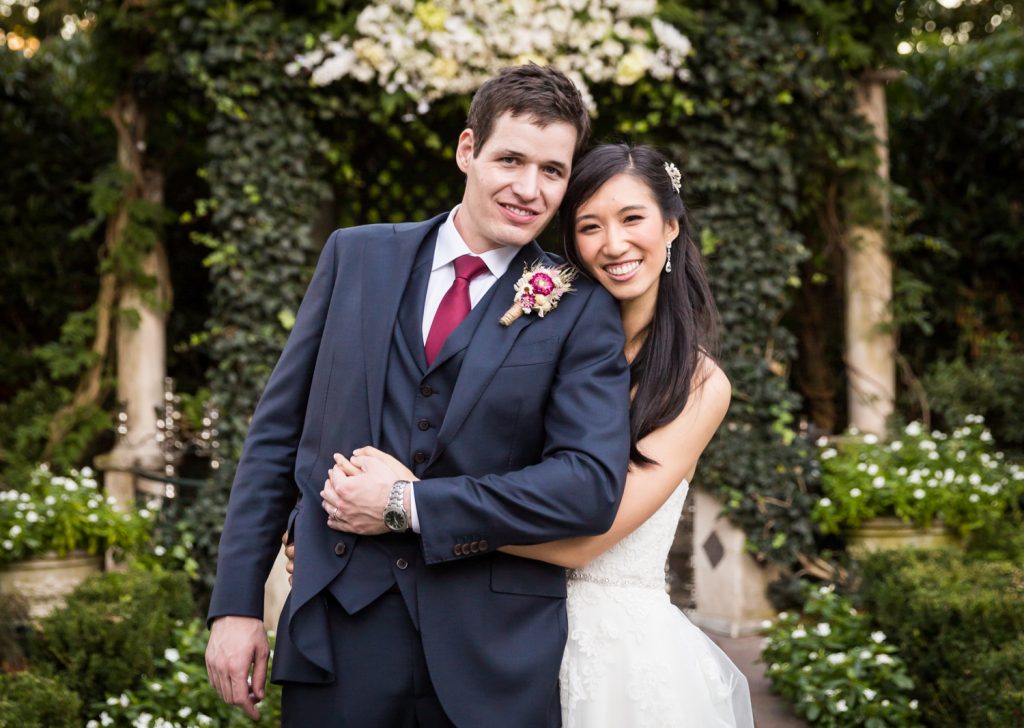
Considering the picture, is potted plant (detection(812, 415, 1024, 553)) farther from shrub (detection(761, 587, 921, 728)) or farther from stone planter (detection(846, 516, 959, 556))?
shrub (detection(761, 587, 921, 728))

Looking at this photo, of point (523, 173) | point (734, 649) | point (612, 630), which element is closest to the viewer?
point (523, 173)

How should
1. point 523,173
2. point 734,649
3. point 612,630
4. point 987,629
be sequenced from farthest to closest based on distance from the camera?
point 734,649, point 987,629, point 612,630, point 523,173

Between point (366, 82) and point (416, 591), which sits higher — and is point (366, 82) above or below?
above

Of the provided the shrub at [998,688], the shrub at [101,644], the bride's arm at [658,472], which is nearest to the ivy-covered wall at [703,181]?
the shrub at [101,644]

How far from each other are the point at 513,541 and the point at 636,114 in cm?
420

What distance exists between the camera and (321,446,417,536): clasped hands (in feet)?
5.97

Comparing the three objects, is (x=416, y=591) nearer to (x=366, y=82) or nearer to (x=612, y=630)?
(x=612, y=630)

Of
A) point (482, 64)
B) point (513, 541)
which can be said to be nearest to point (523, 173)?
point (513, 541)

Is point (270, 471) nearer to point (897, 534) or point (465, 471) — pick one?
point (465, 471)

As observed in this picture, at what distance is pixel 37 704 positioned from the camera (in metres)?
3.16

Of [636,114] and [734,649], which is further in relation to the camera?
[636,114]

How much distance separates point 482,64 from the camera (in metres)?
5.09

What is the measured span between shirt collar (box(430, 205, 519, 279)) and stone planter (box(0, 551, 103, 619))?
3.43m

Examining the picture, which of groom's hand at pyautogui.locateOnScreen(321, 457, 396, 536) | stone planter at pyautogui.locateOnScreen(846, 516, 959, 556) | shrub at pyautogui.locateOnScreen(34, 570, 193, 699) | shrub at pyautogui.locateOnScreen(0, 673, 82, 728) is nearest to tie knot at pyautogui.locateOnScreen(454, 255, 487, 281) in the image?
groom's hand at pyautogui.locateOnScreen(321, 457, 396, 536)
